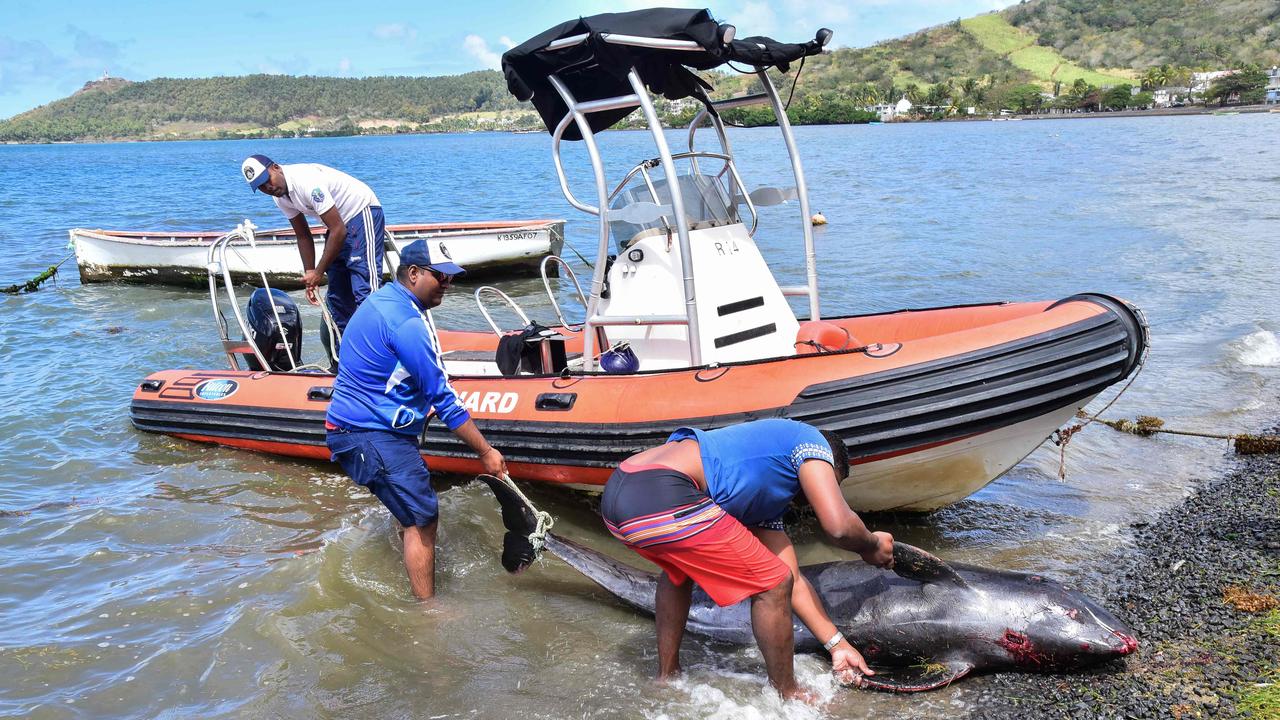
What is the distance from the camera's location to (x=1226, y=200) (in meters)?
21.8

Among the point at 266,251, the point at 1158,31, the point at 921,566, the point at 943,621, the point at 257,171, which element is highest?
the point at 1158,31

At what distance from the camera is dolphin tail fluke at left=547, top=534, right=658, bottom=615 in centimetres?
475

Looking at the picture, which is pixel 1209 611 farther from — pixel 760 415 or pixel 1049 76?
pixel 1049 76

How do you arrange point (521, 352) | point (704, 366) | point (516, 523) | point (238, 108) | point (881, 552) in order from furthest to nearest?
point (238, 108), point (521, 352), point (704, 366), point (516, 523), point (881, 552)

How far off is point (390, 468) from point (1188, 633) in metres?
3.70

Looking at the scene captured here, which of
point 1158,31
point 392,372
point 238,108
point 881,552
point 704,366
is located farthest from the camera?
point 238,108

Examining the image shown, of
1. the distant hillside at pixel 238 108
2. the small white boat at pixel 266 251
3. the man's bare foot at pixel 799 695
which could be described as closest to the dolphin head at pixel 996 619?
the man's bare foot at pixel 799 695

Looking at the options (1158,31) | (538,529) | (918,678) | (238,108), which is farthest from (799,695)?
(238,108)

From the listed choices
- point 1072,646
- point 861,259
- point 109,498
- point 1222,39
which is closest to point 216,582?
point 109,498

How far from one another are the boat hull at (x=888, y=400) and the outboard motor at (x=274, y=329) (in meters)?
2.00

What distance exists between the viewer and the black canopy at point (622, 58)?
557cm

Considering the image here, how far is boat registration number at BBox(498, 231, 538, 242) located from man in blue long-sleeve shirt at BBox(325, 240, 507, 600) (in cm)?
1060

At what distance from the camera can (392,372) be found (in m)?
4.54

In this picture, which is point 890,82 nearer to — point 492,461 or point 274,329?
point 274,329
